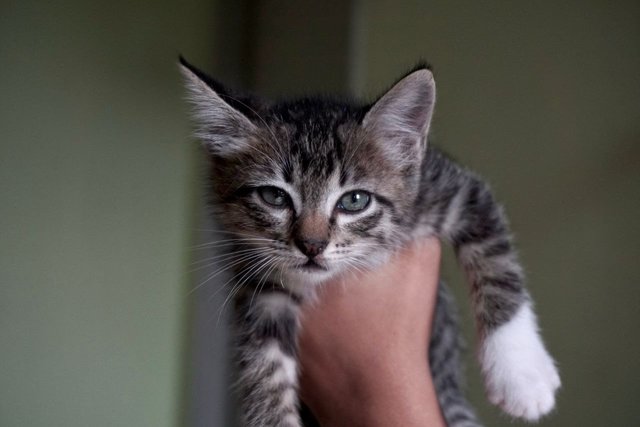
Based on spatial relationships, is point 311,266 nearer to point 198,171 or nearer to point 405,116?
Result: point 405,116

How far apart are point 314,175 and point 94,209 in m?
1.02

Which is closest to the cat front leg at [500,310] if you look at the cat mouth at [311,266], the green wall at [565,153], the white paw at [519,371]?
the white paw at [519,371]

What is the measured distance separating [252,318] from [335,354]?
18 centimetres

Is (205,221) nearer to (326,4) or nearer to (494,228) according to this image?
(326,4)

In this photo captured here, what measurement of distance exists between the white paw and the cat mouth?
367mm

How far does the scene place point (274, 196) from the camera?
3.45 ft

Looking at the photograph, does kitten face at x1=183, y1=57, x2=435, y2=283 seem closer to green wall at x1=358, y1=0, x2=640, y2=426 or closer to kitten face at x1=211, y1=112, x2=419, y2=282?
kitten face at x1=211, y1=112, x2=419, y2=282

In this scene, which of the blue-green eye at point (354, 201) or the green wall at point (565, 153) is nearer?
the blue-green eye at point (354, 201)

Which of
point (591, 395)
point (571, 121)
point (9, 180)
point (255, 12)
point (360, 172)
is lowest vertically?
point (591, 395)

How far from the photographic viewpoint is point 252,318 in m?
1.12

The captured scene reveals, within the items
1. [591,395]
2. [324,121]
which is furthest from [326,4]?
[591,395]

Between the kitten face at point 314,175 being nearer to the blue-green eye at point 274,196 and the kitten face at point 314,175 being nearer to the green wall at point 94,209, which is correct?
the blue-green eye at point 274,196

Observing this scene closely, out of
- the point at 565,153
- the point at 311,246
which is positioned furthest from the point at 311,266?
the point at 565,153

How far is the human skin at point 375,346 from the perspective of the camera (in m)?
0.98
